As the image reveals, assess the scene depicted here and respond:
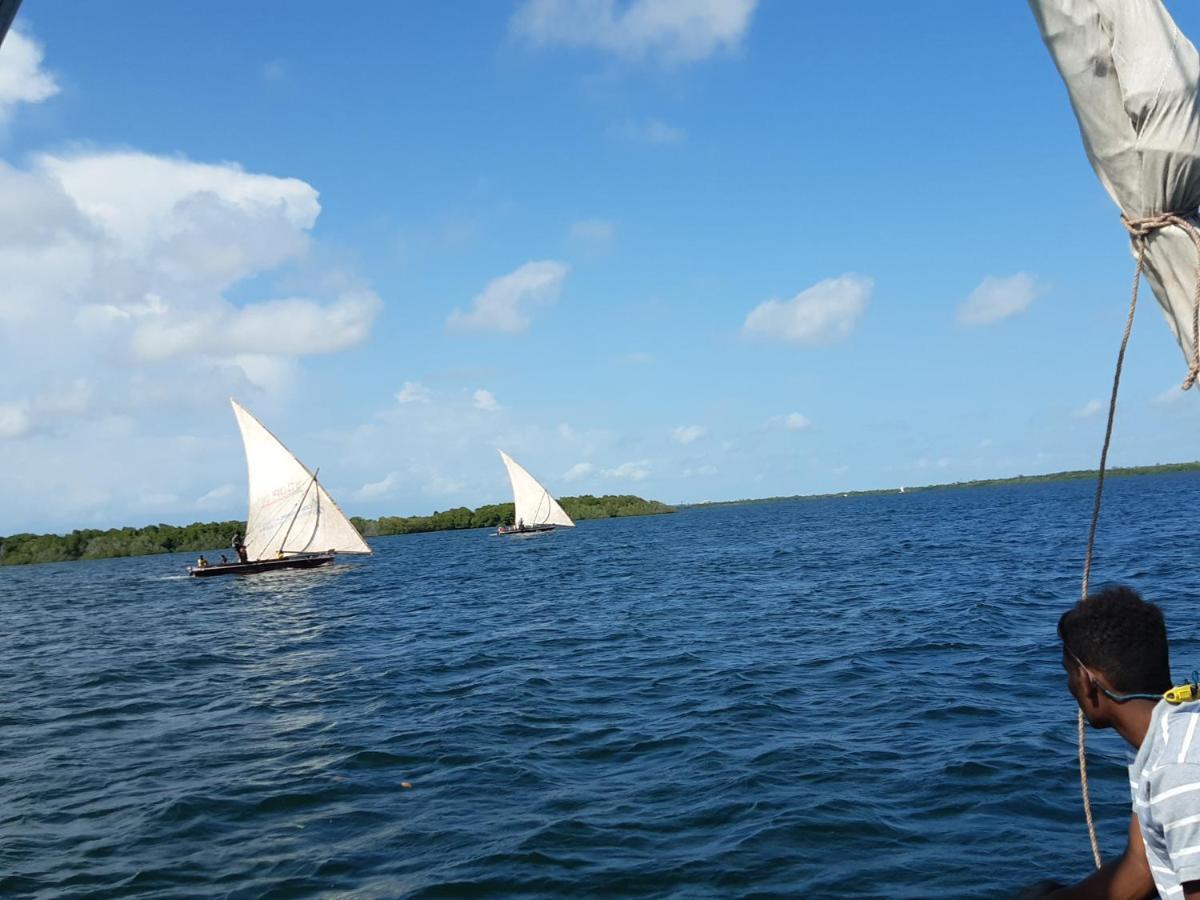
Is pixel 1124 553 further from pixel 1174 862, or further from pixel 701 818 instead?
pixel 1174 862

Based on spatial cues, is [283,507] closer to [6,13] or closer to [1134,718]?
[6,13]

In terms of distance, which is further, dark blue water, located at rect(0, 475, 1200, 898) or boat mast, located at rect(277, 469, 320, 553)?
boat mast, located at rect(277, 469, 320, 553)

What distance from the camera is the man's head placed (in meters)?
3.45

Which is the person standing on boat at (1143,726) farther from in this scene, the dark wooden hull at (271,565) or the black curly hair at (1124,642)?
the dark wooden hull at (271,565)

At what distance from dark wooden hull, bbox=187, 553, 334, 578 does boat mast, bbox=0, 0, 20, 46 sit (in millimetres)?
51719

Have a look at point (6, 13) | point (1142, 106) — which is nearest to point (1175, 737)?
point (1142, 106)

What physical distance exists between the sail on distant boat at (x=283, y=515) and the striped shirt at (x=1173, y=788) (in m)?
50.6

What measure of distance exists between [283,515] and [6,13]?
51411 mm

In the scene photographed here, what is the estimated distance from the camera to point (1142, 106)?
10.5 feet

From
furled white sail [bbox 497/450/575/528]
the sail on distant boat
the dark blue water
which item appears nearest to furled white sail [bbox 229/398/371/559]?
the sail on distant boat

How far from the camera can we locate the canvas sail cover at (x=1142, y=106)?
125 inches

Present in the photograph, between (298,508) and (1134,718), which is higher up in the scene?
(298,508)

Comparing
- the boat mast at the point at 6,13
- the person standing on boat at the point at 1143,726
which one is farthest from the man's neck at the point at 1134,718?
the boat mast at the point at 6,13

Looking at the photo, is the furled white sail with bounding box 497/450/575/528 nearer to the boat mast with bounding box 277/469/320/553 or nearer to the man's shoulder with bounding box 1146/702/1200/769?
the boat mast with bounding box 277/469/320/553
